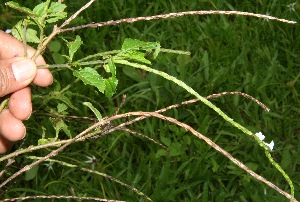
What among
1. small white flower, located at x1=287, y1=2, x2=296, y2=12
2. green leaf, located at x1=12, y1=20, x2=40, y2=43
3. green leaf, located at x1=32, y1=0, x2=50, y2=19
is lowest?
small white flower, located at x1=287, y1=2, x2=296, y2=12

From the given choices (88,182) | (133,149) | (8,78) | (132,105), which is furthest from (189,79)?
(8,78)

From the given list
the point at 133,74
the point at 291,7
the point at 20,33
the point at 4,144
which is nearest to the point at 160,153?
the point at 133,74

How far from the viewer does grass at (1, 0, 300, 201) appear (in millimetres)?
2684

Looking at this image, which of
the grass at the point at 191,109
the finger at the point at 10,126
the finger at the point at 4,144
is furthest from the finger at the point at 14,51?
the grass at the point at 191,109

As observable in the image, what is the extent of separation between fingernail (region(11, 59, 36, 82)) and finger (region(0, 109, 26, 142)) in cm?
39

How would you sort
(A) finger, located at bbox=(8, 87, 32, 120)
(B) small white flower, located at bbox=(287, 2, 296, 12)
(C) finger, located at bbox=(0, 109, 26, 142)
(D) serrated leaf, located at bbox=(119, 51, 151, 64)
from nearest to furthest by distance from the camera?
1. (D) serrated leaf, located at bbox=(119, 51, 151, 64)
2. (A) finger, located at bbox=(8, 87, 32, 120)
3. (C) finger, located at bbox=(0, 109, 26, 142)
4. (B) small white flower, located at bbox=(287, 2, 296, 12)

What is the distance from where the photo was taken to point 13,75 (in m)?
1.31

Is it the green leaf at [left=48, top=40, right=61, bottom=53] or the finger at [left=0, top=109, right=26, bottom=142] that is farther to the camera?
the green leaf at [left=48, top=40, right=61, bottom=53]

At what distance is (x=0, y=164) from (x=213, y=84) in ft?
3.77

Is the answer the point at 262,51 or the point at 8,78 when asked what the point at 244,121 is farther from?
the point at 8,78

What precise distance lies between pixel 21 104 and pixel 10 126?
0.46 feet

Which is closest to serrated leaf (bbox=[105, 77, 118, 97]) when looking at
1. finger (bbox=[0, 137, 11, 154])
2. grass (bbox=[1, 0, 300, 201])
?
finger (bbox=[0, 137, 11, 154])

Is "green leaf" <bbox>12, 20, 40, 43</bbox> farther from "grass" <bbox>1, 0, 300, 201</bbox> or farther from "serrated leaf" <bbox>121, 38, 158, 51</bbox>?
"grass" <bbox>1, 0, 300, 201</bbox>

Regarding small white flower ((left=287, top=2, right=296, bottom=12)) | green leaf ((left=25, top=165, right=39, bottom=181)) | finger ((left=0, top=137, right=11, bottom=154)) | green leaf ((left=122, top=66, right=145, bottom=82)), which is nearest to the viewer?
finger ((left=0, top=137, right=11, bottom=154))
